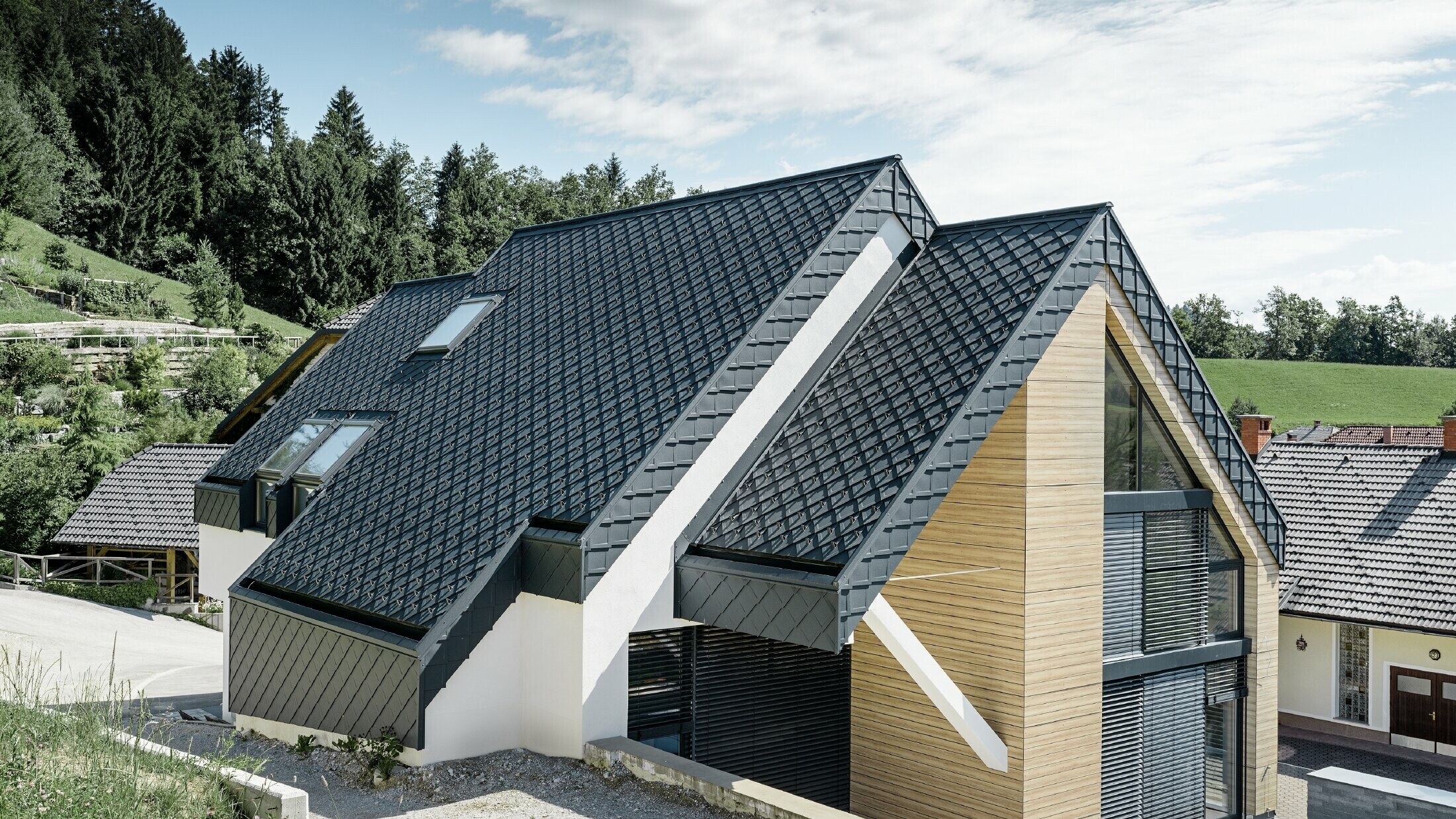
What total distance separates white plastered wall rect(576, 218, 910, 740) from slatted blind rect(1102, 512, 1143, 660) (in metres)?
3.89

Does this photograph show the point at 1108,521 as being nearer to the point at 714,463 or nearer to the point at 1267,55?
the point at 714,463

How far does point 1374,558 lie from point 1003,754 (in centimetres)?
1347

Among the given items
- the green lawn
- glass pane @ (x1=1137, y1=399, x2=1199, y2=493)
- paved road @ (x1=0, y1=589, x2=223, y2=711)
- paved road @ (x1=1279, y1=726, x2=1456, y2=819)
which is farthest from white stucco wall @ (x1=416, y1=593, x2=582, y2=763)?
the green lawn

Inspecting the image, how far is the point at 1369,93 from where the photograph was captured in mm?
23422

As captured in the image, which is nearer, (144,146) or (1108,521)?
(1108,521)

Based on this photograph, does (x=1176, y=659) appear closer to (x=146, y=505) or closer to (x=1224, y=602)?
(x=1224, y=602)

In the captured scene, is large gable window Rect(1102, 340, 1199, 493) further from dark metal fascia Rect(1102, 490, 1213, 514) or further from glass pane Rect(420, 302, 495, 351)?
glass pane Rect(420, 302, 495, 351)

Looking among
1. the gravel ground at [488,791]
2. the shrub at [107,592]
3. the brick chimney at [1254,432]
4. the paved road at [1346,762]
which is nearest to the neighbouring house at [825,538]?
the gravel ground at [488,791]

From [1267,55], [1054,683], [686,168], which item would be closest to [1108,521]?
[1054,683]

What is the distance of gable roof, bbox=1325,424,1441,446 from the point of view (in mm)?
43688

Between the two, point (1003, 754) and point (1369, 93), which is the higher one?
point (1369, 93)

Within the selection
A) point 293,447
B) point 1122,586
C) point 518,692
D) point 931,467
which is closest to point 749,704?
point 518,692

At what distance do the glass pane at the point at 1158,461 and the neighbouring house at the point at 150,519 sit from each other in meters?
23.3

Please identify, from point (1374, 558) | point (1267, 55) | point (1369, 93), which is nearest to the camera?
point (1267, 55)
